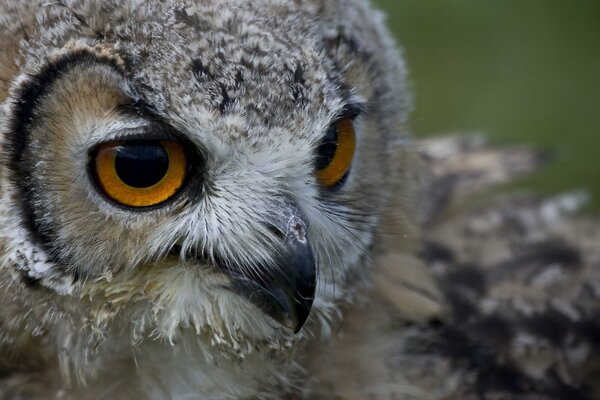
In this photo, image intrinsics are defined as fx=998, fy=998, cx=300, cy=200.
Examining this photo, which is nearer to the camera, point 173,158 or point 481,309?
point 173,158

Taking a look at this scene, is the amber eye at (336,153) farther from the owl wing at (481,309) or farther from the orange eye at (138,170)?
the owl wing at (481,309)

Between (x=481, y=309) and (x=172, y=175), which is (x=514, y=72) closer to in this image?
(x=481, y=309)

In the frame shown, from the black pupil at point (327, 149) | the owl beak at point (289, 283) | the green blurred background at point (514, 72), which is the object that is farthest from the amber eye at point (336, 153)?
the green blurred background at point (514, 72)

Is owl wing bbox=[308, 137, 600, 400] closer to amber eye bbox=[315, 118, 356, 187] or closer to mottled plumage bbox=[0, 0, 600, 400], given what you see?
mottled plumage bbox=[0, 0, 600, 400]

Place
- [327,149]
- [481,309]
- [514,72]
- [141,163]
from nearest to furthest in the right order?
[141,163]
[327,149]
[481,309]
[514,72]

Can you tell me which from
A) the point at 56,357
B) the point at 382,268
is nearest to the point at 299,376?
the point at 382,268

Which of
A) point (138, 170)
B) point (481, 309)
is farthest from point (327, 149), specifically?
point (481, 309)

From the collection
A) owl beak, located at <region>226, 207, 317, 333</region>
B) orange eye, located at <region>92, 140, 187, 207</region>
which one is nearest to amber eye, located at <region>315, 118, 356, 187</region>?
owl beak, located at <region>226, 207, 317, 333</region>

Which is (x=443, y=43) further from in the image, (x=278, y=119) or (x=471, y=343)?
(x=278, y=119)
